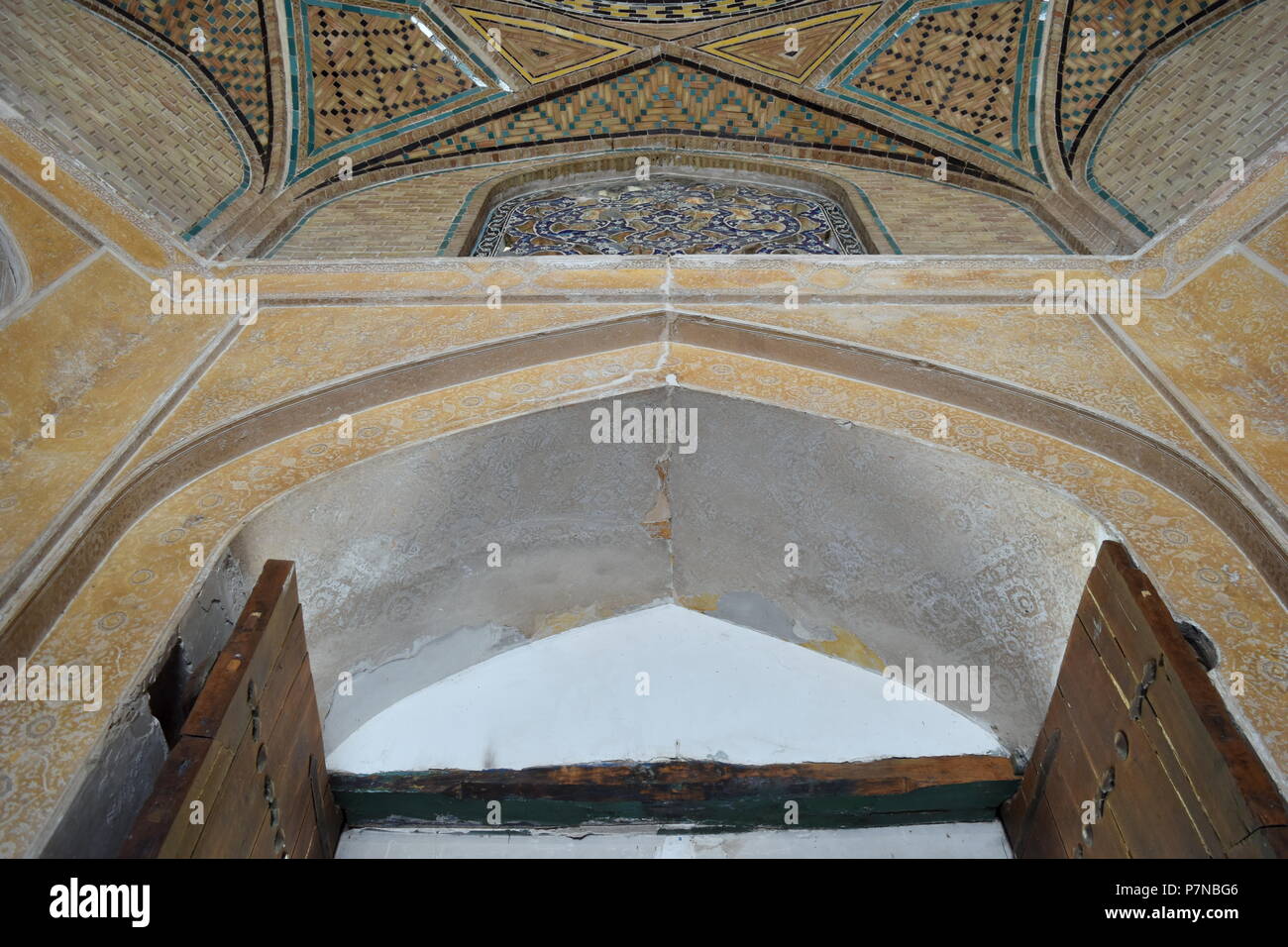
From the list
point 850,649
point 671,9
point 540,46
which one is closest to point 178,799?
point 850,649

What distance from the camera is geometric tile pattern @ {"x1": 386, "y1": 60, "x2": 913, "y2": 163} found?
18.0 feet

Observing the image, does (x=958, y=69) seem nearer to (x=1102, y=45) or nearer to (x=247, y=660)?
(x=1102, y=45)

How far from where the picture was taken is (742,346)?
3.17m

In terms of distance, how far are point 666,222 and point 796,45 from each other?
1.58m

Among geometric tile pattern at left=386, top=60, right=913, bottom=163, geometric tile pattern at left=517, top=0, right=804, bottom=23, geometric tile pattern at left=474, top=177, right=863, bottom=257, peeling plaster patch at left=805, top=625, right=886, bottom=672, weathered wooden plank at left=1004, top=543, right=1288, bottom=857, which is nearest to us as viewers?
weathered wooden plank at left=1004, top=543, right=1288, bottom=857

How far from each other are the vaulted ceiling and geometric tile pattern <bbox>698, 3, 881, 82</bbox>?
0.04 ft

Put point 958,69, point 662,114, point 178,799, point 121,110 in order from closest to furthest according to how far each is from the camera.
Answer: point 178,799 < point 121,110 < point 958,69 < point 662,114

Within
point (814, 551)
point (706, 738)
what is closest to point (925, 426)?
point (814, 551)

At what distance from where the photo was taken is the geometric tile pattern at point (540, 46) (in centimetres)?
551

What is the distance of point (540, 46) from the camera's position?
5566 millimetres

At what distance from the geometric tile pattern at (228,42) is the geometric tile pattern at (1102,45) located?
3747 millimetres

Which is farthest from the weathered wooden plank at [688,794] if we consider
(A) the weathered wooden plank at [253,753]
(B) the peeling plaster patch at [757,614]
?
(B) the peeling plaster patch at [757,614]

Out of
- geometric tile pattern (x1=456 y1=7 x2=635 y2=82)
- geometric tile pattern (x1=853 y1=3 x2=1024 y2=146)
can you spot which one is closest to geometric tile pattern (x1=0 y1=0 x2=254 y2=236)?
geometric tile pattern (x1=456 y1=7 x2=635 y2=82)

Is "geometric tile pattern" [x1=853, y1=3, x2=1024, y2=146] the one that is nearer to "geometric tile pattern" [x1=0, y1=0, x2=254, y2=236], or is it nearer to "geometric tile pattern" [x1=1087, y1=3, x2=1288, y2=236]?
"geometric tile pattern" [x1=1087, y1=3, x2=1288, y2=236]
